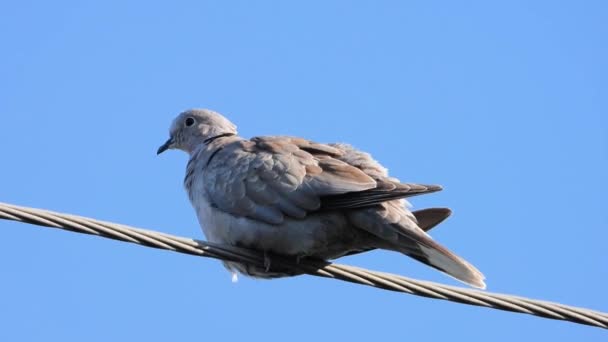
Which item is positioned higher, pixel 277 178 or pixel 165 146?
pixel 165 146

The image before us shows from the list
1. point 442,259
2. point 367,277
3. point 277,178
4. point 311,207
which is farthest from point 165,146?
point 367,277

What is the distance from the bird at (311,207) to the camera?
597cm

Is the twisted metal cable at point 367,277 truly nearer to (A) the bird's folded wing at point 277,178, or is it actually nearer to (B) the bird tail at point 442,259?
(B) the bird tail at point 442,259

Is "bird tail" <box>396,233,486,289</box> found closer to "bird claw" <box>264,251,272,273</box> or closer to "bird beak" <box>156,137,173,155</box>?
"bird claw" <box>264,251,272,273</box>

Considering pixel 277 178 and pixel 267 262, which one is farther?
pixel 277 178

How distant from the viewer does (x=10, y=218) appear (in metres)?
4.47

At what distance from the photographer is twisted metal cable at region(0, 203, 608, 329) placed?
14.9 ft

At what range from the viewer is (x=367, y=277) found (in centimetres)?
506

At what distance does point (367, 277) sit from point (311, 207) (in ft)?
3.65

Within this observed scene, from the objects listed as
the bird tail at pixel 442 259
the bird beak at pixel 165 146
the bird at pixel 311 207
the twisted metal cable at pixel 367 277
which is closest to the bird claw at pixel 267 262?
the bird at pixel 311 207

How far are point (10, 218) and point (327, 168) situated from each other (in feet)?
7.50

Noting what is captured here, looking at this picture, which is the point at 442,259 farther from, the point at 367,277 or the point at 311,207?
the point at 367,277

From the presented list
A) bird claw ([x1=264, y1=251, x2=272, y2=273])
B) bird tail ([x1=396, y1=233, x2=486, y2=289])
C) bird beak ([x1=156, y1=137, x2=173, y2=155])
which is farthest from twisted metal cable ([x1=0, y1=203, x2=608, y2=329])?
bird beak ([x1=156, y1=137, x2=173, y2=155])

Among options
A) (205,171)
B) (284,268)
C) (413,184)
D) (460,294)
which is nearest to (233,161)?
(205,171)
